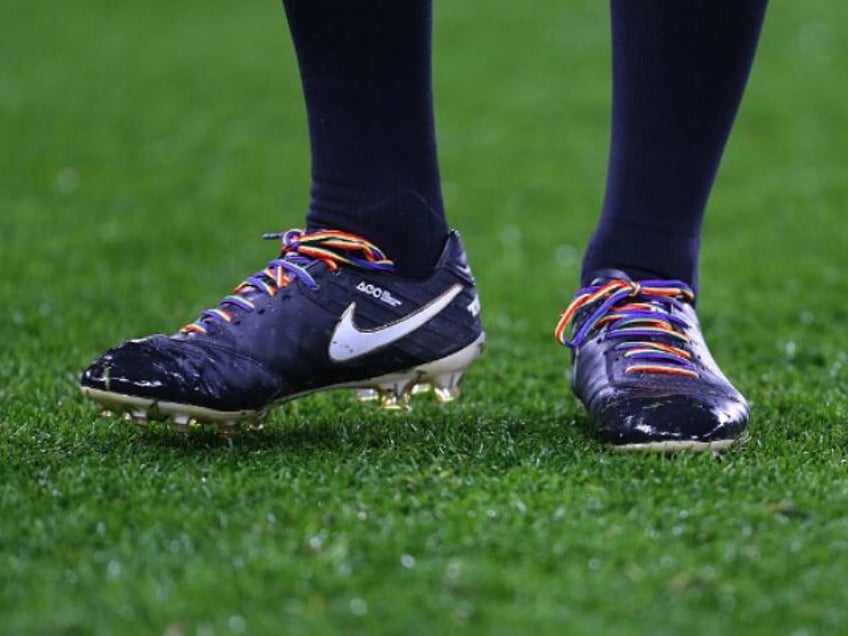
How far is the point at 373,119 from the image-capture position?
61.7 inches

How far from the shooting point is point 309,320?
1538mm

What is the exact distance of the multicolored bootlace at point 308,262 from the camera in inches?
61.4

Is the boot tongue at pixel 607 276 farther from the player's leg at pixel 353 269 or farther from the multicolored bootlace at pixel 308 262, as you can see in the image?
the multicolored bootlace at pixel 308 262

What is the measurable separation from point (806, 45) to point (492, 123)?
2.25 m

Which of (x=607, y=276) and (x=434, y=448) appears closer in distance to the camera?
(x=434, y=448)

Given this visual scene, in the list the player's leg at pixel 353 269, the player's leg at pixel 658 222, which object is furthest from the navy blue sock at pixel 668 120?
the player's leg at pixel 353 269

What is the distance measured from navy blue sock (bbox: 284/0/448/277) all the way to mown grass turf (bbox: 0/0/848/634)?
255mm

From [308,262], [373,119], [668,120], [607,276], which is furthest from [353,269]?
[668,120]

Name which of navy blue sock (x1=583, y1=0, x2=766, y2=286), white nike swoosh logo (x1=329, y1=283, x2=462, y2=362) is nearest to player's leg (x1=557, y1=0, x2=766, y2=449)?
navy blue sock (x1=583, y1=0, x2=766, y2=286)

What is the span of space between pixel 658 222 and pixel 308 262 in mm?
433

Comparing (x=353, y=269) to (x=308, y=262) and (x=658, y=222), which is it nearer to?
(x=308, y=262)

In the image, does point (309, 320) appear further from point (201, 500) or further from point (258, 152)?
point (258, 152)

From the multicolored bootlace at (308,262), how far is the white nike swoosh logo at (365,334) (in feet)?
0.19

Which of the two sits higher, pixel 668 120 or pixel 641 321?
pixel 668 120
